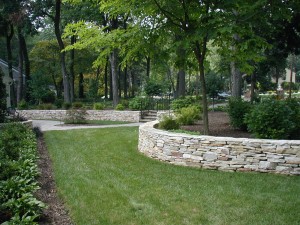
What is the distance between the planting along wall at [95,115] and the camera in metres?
18.2

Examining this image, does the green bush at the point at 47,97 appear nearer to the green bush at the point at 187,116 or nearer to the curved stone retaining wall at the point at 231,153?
the green bush at the point at 187,116

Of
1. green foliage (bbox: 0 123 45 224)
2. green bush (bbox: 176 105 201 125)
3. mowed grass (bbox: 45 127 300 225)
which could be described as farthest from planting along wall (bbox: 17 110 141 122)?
mowed grass (bbox: 45 127 300 225)

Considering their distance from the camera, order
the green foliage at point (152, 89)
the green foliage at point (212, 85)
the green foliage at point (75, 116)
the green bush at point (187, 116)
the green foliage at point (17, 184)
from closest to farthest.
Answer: the green foliage at point (17, 184), the green bush at point (187, 116), the green foliage at point (75, 116), the green foliage at point (152, 89), the green foliage at point (212, 85)

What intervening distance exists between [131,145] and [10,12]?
17.2 metres

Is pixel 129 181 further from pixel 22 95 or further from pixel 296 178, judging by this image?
pixel 22 95

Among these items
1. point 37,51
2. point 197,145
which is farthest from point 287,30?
point 37,51

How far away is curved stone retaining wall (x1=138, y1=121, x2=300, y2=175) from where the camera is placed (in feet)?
19.7

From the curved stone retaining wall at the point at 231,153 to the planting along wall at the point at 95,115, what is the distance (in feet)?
35.5

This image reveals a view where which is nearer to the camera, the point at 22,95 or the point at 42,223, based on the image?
the point at 42,223

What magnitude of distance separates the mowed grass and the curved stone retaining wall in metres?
0.22

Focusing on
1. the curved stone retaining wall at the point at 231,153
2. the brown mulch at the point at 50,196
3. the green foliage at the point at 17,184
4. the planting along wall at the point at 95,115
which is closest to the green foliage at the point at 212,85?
the planting along wall at the point at 95,115

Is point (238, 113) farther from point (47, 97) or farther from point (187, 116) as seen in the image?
point (47, 97)

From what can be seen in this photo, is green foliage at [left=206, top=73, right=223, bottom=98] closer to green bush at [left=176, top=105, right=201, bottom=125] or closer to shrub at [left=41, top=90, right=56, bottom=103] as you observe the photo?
green bush at [left=176, top=105, right=201, bottom=125]

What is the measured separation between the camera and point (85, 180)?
5.92 m
